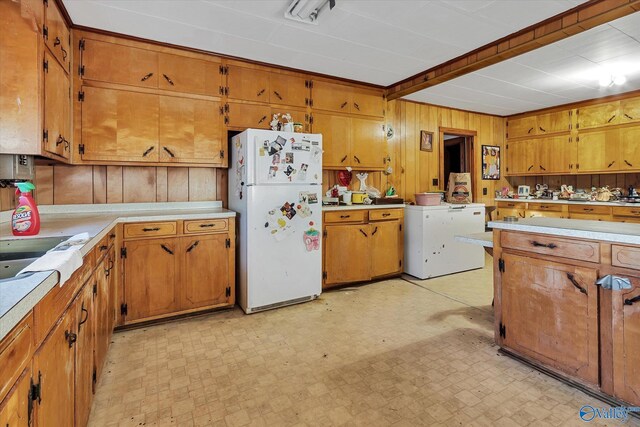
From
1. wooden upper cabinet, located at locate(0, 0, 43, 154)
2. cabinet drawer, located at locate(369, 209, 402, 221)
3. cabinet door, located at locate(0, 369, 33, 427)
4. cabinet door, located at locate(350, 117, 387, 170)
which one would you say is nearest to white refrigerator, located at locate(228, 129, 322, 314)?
cabinet drawer, located at locate(369, 209, 402, 221)

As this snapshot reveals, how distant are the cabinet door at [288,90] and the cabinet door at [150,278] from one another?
1787 millimetres

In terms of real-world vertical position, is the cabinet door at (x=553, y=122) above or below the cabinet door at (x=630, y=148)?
above

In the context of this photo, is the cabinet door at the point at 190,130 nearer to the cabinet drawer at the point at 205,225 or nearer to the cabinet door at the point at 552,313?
the cabinet drawer at the point at 205,225

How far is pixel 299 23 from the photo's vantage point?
8.36 feet

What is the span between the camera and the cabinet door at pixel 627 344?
1.58m

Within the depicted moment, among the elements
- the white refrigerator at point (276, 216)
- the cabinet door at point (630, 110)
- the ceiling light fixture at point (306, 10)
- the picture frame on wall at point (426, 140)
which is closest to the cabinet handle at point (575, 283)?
the white refrigerator at point (276, 216)

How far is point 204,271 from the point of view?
111 inches

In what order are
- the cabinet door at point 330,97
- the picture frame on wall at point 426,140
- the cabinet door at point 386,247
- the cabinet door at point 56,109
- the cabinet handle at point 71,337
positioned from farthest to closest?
1. the picture frame on wall at point 426,140
2. the cabinet door at point 386,247
3. the cabinet door at point 330,97
4. the cabinet door at point 56,109
5. the cabinet handle at point 71,337

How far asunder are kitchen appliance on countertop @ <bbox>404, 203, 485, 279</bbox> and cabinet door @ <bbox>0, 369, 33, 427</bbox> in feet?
11.9

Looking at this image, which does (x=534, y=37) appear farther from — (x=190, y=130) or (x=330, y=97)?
(x=190, y=130)

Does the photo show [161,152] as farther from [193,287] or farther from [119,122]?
[193,287]

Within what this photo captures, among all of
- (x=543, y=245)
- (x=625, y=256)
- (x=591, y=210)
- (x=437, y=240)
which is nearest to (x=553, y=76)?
(x=591, y=210)

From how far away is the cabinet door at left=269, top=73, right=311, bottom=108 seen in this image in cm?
340

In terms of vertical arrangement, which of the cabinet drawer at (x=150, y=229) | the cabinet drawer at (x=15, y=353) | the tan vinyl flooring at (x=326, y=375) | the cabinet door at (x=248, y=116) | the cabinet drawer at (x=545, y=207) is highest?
the cabinet door at (x=248, y=116)
